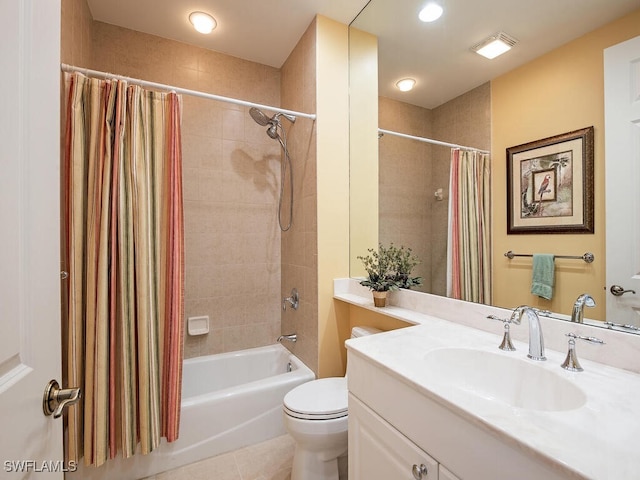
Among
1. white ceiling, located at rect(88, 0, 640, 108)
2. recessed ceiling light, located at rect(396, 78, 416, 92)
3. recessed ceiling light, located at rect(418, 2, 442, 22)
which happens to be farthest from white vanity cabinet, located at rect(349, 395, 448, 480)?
recessed ceiling light, located at rect(418, 2, 442, 22)

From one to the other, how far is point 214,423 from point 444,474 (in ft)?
4.56

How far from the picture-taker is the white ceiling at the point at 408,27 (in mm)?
1020

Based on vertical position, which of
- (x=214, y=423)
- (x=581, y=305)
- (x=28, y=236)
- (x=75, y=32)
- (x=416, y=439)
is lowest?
(x=214, y=423)

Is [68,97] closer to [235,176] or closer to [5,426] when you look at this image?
[235,176]

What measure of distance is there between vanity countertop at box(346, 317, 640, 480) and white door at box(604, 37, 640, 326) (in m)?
0.16

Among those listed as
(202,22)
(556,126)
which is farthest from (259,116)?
(556,126)

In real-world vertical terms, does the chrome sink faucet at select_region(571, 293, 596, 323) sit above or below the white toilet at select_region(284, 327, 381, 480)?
above

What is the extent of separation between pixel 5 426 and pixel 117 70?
224 cm

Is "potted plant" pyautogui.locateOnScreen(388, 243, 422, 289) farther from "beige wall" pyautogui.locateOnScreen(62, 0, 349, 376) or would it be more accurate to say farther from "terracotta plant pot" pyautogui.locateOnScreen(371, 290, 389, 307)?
"beige wall" pyautogui.locateOnScreen(62, 0, 349, 376)

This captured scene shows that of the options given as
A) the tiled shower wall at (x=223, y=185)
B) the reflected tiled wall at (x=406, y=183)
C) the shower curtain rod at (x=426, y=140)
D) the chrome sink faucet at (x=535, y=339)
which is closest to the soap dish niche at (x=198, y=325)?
the tiled shower wall at (x=223, y=185)

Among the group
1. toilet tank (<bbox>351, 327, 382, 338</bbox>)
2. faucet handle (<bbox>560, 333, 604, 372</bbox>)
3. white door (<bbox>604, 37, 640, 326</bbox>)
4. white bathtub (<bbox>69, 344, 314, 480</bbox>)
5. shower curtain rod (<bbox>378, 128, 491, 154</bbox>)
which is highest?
shower curtain rod (<bbox>378, 128, 491, 154</bbox>)

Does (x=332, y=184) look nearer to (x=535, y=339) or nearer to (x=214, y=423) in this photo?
(x=535, y=339)

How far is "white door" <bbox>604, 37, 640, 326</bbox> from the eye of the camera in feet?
2.72

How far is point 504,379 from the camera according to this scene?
0.90m
